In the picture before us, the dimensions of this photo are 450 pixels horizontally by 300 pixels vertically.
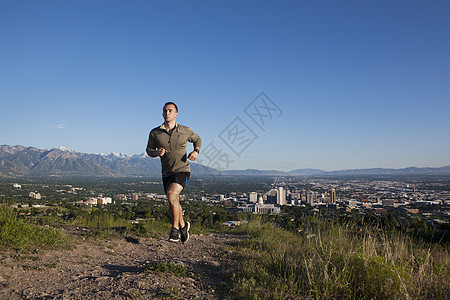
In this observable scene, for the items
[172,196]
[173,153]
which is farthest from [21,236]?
[173,153]

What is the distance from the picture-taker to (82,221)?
7273 mm

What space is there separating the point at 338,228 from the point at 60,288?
4.04 meters

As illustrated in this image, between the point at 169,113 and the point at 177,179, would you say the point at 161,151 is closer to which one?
the point at 177,179

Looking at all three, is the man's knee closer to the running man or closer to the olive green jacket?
the running man

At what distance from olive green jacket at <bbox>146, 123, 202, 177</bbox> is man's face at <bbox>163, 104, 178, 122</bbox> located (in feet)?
0.53

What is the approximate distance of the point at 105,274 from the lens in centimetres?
318

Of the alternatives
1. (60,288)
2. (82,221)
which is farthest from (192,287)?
(82,221)

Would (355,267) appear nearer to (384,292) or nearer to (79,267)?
(384,292)

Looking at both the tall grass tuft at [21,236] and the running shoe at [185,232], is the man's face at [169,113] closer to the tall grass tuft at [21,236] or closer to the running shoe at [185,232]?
the running shoe at [185,232]

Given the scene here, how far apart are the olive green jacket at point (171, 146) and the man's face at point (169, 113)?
16 centimetres

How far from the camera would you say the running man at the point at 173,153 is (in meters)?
4.85

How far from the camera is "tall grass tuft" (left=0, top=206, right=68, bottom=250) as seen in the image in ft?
12.2

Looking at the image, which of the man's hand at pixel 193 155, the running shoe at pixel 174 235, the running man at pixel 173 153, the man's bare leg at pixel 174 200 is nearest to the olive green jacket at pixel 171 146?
the running man at pixel 173 153

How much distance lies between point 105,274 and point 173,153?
7.26ft
